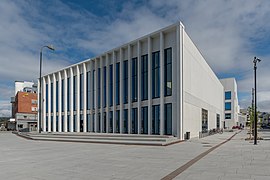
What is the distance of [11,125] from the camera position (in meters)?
93.3

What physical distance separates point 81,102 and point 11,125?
194 ft

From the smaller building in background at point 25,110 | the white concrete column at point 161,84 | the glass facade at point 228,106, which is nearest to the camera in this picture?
the white concrete column at point 161,84

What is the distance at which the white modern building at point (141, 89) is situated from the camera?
95.1ft

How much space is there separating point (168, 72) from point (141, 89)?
4.68 meters

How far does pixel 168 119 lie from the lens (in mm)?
29297

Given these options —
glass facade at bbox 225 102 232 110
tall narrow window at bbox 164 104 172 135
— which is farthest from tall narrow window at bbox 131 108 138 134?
glass facade at bbox 225 102 232 110

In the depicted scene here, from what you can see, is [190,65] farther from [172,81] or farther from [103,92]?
[103,92]

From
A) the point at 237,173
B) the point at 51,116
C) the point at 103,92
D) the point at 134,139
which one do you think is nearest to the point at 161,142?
the point at 134,139

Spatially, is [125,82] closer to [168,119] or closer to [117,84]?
[117,84]

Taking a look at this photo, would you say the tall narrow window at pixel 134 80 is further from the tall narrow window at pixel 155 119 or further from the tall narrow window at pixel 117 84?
the tall narrow window at pixel 155 119

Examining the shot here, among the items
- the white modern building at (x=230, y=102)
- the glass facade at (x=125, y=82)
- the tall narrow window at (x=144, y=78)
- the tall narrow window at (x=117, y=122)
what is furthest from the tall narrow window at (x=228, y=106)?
the tall narrow window at (x=144, y=78)

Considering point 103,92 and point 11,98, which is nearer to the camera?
point 103,92

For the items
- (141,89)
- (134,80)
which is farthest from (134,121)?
(134,80)

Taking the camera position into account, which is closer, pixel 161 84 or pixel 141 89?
pixel 161 84
